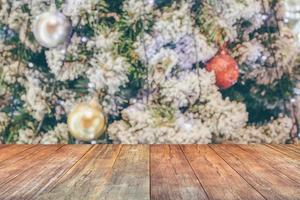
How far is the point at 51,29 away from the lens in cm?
218

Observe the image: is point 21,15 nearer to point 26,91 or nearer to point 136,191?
point 26,91

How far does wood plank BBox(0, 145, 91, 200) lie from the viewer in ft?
3.84

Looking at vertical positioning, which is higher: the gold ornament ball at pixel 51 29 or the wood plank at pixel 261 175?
the gold ornament ball at pixel 51 29

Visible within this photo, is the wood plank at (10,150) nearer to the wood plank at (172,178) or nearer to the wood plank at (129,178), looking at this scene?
the wood plank at (129,178)

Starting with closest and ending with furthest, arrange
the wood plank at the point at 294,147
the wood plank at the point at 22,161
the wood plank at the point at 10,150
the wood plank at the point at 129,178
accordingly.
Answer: the wood plank at the point at 129,178 < the wood plank at the point at 22,161 < the wood plank at the point at 10,150 < the wood plank at the point at 294,147

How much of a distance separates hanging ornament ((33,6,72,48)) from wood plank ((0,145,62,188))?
557mm

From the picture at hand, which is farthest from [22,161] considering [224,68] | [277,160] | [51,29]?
[224,68]

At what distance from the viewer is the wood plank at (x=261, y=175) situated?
3.88 feet

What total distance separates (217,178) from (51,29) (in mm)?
1272

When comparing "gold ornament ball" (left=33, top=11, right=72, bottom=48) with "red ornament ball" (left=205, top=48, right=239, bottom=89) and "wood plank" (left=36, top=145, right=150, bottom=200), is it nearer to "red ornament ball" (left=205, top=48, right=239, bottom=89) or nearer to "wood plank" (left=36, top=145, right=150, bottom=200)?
"wood plank" (left=36, top=145, right=150, bottom=200)

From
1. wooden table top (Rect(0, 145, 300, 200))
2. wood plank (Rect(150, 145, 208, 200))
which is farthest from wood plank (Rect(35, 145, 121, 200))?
wood plank (Rect(150, 145, 208, 200))

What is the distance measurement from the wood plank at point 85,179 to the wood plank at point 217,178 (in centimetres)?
32

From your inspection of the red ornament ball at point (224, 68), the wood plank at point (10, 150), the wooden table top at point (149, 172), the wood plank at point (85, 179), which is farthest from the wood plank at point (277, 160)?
the wood plank at point (10, 150)

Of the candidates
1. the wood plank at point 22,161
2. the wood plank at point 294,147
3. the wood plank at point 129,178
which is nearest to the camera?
the wood plank at point 129,178
